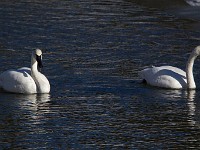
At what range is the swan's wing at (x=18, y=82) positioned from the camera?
771 inches

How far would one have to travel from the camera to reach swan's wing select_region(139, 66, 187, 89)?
66.2 feet

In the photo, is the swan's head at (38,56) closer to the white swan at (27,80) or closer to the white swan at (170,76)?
the white swan at (27,80)

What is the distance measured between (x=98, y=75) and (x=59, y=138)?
550cm

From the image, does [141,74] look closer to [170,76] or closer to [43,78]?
[170,76]

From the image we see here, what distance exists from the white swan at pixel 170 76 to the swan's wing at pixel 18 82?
8.28 feet

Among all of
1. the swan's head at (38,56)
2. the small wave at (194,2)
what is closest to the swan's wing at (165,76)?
the swan's head at (38,56)

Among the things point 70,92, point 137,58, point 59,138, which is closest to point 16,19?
point 137,58

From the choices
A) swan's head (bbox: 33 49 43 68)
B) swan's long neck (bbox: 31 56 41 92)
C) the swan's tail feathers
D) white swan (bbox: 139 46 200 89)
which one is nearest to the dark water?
the swan's tail feathers

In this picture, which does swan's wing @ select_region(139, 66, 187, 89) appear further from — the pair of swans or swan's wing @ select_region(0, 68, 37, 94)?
swan's wing @ select_region(0, 68, 37, 94)

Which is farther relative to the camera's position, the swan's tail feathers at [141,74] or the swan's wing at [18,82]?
the swan's tail feathers at [141,74]

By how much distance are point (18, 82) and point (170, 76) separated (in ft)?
10.5

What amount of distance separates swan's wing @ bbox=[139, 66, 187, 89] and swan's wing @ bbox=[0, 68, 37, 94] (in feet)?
8.23

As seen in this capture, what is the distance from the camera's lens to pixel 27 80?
64.6 feet

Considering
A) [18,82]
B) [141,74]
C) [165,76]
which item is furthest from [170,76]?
[18,82]
